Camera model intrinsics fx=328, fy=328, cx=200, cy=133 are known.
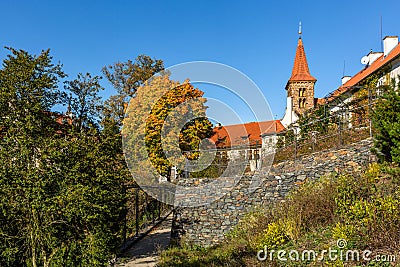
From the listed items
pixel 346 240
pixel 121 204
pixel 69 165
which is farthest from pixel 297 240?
pixel 69 165

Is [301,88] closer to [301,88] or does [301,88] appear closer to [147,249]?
[301,88]

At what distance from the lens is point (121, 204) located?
21.7 ft

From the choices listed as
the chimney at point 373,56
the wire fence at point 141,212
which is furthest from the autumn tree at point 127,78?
the chimney at point 373,56

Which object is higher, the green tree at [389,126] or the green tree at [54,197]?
the green tree at [389,126]

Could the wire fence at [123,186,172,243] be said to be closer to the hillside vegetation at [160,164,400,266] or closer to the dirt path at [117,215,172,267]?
the dirt path at [117,215,172,267]

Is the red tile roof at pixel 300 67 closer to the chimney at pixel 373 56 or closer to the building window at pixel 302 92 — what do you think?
the building window at pixel 302 92

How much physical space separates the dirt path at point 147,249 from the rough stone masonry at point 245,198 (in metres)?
0.84

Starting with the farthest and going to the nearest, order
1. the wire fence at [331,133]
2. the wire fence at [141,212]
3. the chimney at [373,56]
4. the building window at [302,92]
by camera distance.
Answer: the building window at [302,92], the chimney at [373,56], the wire fence at [141,212], the wire fence at [331,133]

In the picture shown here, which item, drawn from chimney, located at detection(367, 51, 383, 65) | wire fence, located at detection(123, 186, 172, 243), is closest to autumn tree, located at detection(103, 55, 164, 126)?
wire fence, located at detection(123, 186, 172, 243)

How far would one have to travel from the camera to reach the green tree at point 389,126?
22.8 feet

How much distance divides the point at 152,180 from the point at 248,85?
788 cm

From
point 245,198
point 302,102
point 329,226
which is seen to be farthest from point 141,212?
point 302,102

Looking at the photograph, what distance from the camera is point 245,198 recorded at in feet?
33.9

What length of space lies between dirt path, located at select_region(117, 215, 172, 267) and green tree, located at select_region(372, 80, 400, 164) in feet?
20.4
